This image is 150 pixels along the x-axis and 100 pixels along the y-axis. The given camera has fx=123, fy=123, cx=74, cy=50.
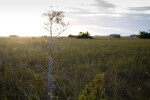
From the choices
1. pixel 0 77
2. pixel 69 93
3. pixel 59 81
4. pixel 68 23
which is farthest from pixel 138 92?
pixel 0 77

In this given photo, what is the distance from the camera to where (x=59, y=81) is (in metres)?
3.64

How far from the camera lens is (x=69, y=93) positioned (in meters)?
3.04

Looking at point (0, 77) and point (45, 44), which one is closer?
point (45, 44)

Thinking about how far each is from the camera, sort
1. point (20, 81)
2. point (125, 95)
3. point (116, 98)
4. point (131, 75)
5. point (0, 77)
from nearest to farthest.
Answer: point (116, 98) → point (125, 95) → point (20, 81) → point (0, 77) → point (131, 75)

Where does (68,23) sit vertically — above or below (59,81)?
above

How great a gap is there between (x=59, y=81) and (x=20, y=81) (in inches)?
43.8

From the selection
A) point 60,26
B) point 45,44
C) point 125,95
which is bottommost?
point 125,95

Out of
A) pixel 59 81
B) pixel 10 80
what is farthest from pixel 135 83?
pixel 10 80

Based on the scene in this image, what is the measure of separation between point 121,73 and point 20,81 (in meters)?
3.33

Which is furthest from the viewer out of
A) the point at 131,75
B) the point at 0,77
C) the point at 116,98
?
the point at 131,75

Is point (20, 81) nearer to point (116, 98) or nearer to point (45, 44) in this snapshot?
point (45, 44)

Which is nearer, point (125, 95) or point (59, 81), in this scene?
point (125, 95)

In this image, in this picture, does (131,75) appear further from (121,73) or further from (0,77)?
(0,77)

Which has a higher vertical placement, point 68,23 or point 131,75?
point 68,23
